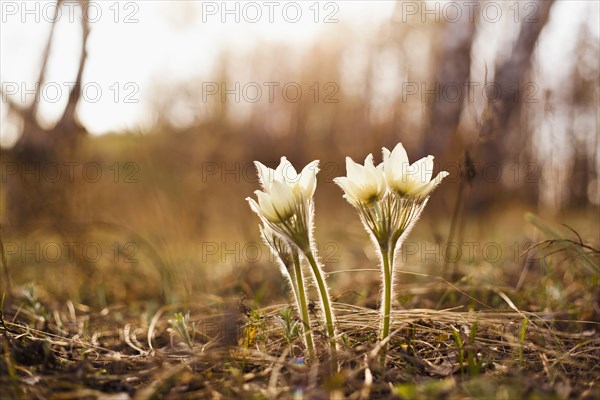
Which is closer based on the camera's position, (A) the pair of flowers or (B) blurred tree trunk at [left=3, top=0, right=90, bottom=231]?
(A) the pair of flowers

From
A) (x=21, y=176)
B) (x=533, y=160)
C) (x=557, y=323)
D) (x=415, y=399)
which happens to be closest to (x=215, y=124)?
(x=21, y=176)

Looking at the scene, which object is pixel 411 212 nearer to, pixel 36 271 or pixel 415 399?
pixel 415 399

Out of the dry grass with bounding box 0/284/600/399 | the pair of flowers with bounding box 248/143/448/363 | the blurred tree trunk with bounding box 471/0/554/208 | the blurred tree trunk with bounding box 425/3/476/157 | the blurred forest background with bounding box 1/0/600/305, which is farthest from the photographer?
the blurred tree trunk with bounding box 425/3/476/157

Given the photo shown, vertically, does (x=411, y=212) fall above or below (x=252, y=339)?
above

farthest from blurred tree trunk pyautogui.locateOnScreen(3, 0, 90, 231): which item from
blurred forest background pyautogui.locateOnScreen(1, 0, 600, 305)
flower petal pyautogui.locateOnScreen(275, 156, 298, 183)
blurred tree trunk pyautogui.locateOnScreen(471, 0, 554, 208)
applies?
blurred tree trunk pyautogui.locateOnScreen(471, 0, 554, 208)

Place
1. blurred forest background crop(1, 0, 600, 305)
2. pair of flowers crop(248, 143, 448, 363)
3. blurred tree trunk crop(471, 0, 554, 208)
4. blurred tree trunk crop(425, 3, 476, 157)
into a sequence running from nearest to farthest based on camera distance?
pair of flowers crop(248, 143, 448, 363), blurred forest background crop(1, 0, 600, 305), blurred tree trunk crop(471, 0, 554, 208), blurred tree trunk crop(425, 3, 476, 157)

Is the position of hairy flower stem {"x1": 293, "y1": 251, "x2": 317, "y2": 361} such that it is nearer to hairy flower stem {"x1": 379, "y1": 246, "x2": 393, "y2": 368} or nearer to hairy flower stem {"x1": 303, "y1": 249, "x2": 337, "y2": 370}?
hairy flower stem {"x1": 303, "y1": 249, "x2": 337, "y2": 370}

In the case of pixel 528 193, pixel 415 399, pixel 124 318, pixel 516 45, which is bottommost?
pixel 528 193

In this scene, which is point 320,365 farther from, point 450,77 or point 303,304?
point 450,77
